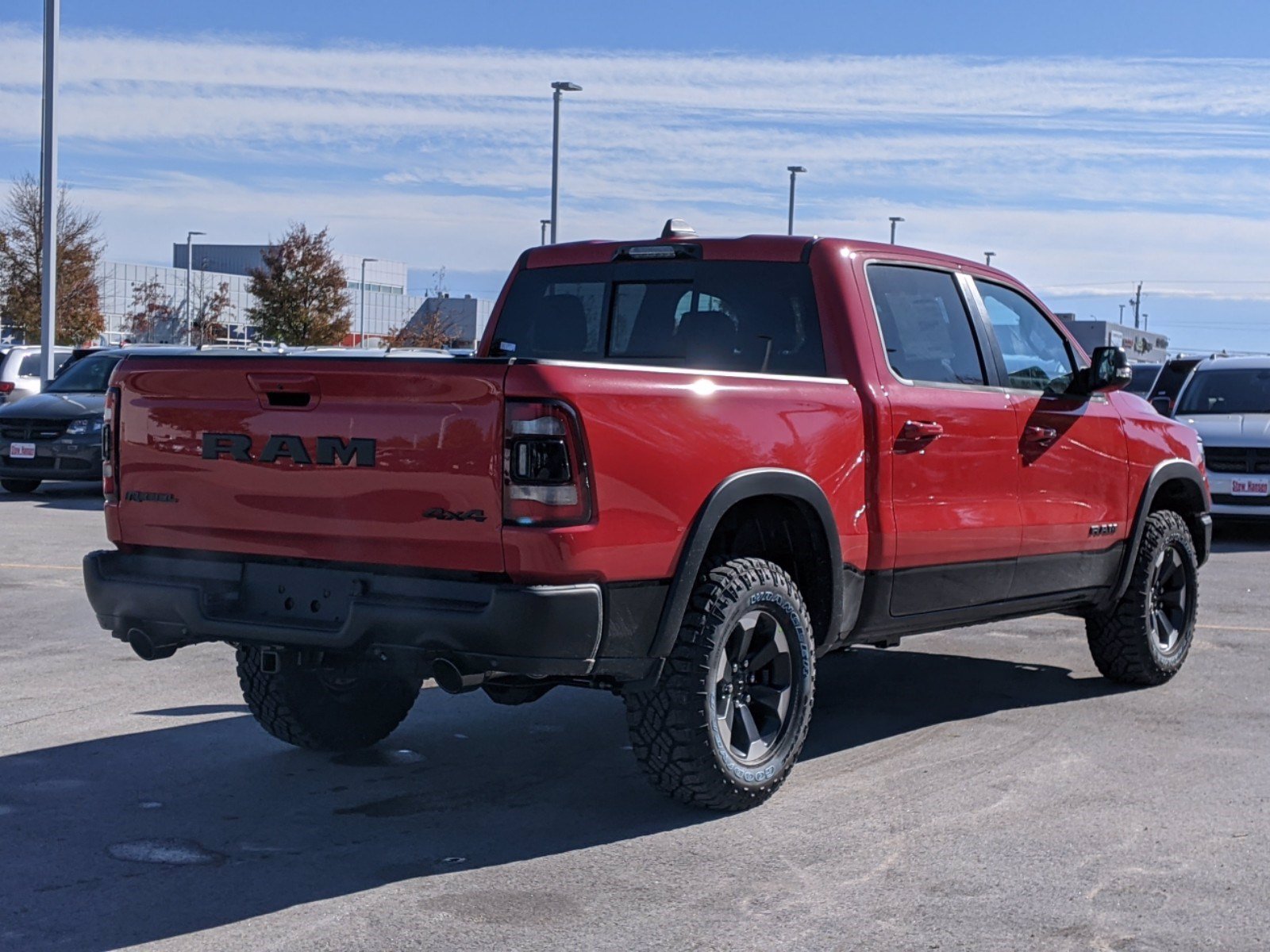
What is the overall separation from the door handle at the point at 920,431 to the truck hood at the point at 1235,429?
1007 centimetres

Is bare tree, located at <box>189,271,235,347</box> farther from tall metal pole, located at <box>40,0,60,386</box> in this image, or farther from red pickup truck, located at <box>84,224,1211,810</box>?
red pickup truck, located at <box>84,224,1211,810</box>

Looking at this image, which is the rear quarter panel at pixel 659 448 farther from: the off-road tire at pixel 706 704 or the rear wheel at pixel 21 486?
the rear wheel at pixel 21 486

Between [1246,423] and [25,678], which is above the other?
[1246,423]

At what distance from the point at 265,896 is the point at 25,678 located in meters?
3.57

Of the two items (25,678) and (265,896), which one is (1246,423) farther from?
(265,896)

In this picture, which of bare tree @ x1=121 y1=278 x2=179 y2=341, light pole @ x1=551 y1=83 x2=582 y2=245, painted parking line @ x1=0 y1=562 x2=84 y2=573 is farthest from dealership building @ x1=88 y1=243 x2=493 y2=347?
painted parking line @ x1=0 y1=562 x2=84 y2=573

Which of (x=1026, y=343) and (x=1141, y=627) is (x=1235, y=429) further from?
(x=1026, y=343)

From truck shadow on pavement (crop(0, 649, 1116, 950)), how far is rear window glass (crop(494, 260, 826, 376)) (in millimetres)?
1610

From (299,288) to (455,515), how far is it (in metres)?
53.0

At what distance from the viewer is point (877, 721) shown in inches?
283

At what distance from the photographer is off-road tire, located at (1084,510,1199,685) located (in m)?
7.89

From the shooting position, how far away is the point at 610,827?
5414mm

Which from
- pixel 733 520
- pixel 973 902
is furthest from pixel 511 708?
pixel 973 902

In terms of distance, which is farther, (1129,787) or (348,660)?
(1129,787)
